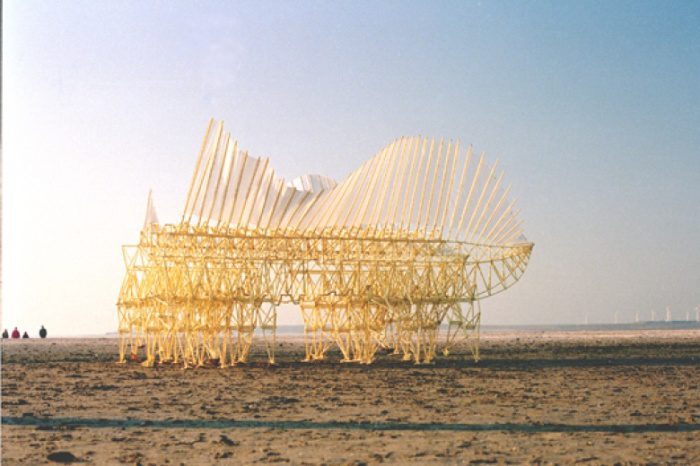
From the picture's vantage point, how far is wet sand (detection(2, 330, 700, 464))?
35.1ft

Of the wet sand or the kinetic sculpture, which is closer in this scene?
the wet sand

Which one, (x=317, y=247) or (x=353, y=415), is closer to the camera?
(x=353, y=415)

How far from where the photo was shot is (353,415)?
47.1 feet

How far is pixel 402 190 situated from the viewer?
2650cm

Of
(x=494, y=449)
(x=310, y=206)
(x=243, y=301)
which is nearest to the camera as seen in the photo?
(x=494, y=449)

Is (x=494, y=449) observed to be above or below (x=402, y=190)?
below

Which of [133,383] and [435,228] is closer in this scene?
[133,383]

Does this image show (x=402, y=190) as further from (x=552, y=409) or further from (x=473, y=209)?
(x=552, y=409)

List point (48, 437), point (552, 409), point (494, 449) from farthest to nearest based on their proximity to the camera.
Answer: point (552, 409) → point (48, 437) → point (494, 449)

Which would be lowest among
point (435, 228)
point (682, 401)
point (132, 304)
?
point (682, 401)

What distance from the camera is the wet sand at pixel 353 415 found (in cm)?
1069

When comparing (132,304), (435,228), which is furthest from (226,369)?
(435,228)

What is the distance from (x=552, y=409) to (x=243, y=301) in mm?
12150

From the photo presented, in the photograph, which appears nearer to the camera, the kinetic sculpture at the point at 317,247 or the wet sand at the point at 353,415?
the wet sand at the point at 353,415
